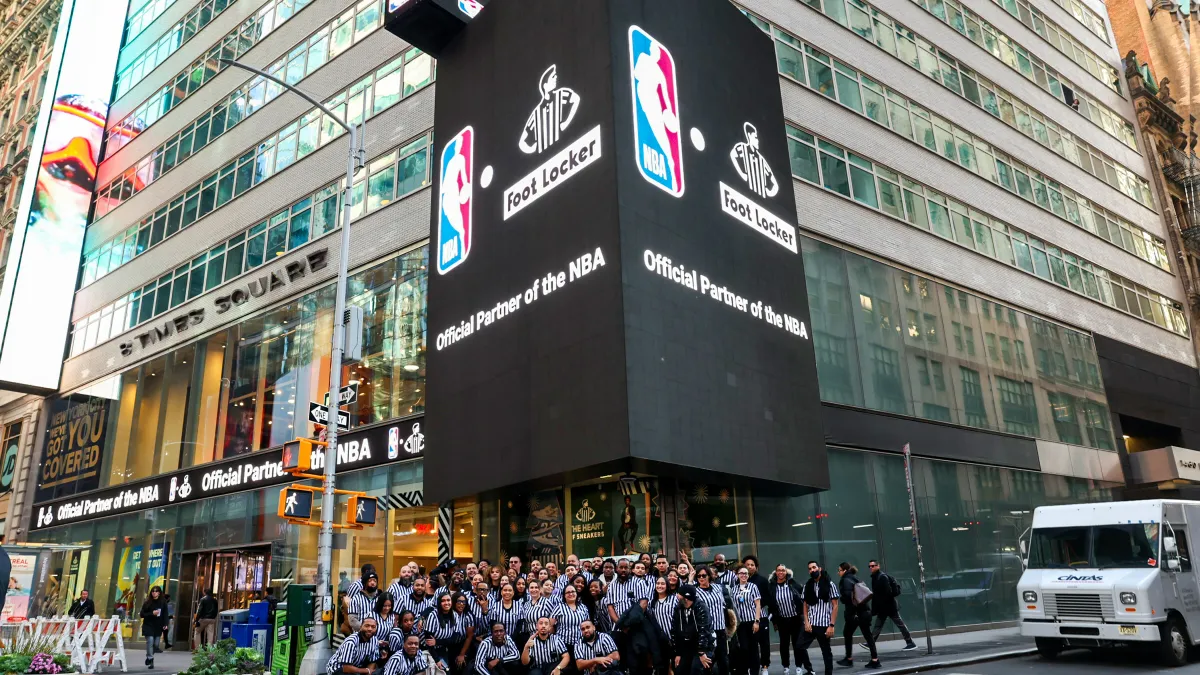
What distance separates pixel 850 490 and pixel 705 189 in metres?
8.51

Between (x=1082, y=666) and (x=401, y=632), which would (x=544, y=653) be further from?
(x=1082, y=666)

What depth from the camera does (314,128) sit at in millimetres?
27906

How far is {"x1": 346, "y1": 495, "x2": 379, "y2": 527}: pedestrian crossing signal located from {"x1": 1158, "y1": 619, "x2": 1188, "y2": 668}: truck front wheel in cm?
1290

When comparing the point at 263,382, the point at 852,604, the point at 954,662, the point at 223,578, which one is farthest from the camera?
the point at 263,382

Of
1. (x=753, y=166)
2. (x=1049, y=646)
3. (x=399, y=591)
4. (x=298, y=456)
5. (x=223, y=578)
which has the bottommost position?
(x=1049, y=646)

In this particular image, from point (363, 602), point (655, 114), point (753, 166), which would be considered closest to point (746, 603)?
point (363, 602)

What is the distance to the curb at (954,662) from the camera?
13.9 metres

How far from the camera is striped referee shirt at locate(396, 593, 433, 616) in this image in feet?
39.8

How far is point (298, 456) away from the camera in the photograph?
Result: 1343cm

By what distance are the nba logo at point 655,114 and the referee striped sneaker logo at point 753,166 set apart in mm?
2254

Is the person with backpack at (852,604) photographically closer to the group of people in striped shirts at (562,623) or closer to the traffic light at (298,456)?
the group of people in striped shirts at (562,623)

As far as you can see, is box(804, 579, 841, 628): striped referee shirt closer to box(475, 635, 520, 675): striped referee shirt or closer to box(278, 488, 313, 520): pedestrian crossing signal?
box(475, 635, 520, 675): striped referee shirt

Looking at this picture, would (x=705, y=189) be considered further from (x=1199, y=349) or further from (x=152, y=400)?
(x=1199, y=349)

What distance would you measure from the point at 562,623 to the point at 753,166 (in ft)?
40.6
